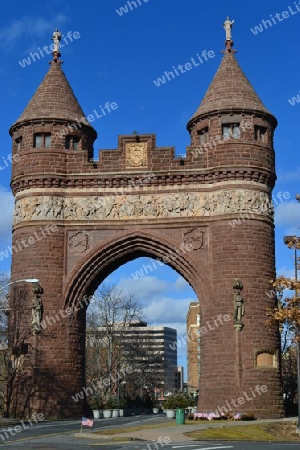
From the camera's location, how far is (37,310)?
3619cm

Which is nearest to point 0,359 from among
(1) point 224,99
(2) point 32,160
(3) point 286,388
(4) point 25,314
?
(4) point 25,314

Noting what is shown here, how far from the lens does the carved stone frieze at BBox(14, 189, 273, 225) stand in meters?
36.6

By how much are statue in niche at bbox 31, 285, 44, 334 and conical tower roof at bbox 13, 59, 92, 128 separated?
9.68 meters

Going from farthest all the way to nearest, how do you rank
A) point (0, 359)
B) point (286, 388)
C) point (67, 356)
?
point (0, 359) < point (286, 388) < point (67, 356)

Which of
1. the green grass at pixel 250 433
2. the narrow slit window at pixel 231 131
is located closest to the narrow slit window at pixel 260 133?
the narrow slit window at pixel 231 131

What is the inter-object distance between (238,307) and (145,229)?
258 inches

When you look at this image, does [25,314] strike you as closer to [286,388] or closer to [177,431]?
[177,431]

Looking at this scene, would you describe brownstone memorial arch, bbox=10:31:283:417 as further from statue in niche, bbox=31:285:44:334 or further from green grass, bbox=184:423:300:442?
green grass, bbox=184:423:300:442

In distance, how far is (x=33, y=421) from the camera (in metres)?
33.8

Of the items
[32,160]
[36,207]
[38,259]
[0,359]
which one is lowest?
[0,359]

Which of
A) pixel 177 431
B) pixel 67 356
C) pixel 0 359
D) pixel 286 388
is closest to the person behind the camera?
pixel 177 431

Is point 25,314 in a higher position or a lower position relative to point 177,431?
higher

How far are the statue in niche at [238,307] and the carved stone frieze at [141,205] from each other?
3567 millimetres

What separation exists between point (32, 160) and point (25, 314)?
332 inches
